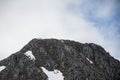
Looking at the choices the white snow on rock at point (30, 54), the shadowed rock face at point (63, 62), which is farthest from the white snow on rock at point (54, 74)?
the white snow on rock at point (30, 54)

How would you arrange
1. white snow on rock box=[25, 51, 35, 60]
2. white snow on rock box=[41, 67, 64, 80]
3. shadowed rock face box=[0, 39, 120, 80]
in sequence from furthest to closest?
white snow on rock box=[25, 51, 35, 60], shadowed rock face box=[0, 39, 120, 80], white snow on rock box=[41, 67, 64, 80]

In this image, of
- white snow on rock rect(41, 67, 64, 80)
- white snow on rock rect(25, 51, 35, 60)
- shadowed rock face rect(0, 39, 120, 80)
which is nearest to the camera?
white snow on rock rect(41, 67, 64, 80)

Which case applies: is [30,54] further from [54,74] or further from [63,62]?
[54,74]

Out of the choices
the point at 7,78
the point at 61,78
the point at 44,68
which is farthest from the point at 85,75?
the point at 7,78

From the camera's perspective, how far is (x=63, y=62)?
Result: 378 ft

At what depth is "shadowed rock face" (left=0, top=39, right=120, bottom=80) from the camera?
107938 mm

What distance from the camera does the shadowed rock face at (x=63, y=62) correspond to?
108 metres

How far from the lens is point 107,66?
123688 millimetres

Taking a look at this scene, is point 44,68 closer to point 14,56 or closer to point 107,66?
point 14,56

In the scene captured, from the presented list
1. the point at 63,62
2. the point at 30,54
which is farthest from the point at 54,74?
Result: the point at 30,54

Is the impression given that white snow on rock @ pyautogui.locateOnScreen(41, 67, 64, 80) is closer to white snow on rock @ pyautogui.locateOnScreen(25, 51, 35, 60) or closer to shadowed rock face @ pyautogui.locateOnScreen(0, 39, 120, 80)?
shadowed rock face @ pyautogui.locateOnScreen(0, 39, 120, 80)

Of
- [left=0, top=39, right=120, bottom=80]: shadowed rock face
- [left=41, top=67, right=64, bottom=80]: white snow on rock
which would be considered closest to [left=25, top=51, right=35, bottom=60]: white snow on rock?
[left=0, top=39, right=120, bottom=80]: shadowed rock face

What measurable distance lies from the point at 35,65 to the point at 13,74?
11.6 meters

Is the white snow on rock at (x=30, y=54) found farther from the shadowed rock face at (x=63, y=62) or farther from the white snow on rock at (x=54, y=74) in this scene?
the white snow on rock at (x=54, y=74)
